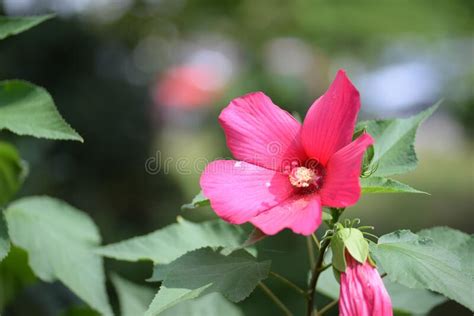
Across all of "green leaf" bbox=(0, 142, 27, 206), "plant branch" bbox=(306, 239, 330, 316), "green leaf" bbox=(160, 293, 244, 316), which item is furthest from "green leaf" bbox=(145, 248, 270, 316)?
"green leaf" bbox=(0, 142, 27, 206)

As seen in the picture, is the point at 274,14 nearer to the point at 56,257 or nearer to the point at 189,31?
the point at 189,31

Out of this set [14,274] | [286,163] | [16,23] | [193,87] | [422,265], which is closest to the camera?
[422,265]

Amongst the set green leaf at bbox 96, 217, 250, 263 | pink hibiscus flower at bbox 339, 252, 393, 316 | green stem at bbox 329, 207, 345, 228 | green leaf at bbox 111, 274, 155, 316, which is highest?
green stem at bbox 329, 207, 345, 228

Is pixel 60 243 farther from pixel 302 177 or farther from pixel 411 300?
pixel 411 300

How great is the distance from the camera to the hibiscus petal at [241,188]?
2.08 feet

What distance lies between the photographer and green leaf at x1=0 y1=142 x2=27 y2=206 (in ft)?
3.19

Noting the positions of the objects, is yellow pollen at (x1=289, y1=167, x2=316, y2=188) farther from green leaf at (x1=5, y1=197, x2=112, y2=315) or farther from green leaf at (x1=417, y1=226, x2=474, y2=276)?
green leaf at (x1=5, y1=197, x2=112, y2=315)

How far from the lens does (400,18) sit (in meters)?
5.50

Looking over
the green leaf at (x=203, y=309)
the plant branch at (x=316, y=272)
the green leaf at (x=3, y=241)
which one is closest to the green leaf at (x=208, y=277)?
the plant branch at (x=316, y=272)

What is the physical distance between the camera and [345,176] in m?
0.62

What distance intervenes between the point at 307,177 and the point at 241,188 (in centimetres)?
8

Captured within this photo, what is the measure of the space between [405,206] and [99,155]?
3008mm

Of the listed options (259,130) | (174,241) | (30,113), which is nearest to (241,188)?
(259,130)

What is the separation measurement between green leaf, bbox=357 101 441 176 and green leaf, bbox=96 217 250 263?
0.20 meters
